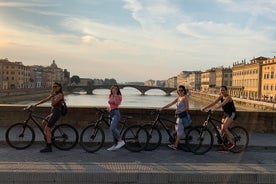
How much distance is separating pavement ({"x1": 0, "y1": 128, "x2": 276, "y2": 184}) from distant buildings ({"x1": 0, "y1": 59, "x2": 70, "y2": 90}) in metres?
97.5

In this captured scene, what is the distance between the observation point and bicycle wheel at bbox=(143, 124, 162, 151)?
24.3ft

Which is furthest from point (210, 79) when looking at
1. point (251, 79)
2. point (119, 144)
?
point (119, 144)

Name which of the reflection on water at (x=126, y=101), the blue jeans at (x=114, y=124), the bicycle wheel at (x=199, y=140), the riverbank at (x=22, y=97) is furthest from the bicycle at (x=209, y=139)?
the riverbank at (x=22, y=97)

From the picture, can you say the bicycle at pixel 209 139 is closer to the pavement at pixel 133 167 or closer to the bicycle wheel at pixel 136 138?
the pavement at pixel 133 167

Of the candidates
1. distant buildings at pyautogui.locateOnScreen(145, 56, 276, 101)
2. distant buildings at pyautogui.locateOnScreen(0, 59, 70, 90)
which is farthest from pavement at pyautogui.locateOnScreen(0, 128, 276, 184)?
distant buildings at pyautogui.locateOnScreen(0, 59, 70, 90)

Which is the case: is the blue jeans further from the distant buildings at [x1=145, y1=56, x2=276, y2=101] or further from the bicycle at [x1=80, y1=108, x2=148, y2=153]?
the distant buildings at [x1=145, y1=56, x2=276, y2=101]

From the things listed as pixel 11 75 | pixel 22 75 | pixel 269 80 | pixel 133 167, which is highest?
pixel 22 75

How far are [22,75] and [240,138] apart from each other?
130242 millimetres

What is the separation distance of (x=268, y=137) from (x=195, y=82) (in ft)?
546

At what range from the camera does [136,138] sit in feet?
24.1

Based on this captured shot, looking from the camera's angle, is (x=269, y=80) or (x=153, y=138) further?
(x=269, y=80)

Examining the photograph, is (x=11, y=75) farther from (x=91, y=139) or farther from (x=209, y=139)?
→ (x=209, y=139)

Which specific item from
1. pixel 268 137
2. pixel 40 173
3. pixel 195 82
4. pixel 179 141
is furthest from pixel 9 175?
pixel 195 82

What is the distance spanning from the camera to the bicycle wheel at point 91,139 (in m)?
7.14
